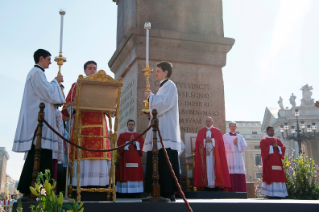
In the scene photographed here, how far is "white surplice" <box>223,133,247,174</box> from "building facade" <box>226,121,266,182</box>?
2248 inches

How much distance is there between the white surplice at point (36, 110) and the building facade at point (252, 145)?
6230 cm

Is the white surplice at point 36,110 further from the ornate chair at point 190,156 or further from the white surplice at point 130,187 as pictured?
the ornate chair at point 190,156

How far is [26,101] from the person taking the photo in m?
5.73

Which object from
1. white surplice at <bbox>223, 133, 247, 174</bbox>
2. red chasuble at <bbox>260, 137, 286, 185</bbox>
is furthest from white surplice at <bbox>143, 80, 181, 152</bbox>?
red chasuble at <bbox>260, 137, 286, 185</bbox>

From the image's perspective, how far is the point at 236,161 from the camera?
32.8 feet

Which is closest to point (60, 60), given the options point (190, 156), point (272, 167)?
point (190, 156)

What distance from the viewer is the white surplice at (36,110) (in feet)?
18.1

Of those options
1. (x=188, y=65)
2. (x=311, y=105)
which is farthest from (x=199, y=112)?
(x=311, y=105)

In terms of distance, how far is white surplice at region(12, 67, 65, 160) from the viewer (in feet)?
18.1

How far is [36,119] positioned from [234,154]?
6.06 metres

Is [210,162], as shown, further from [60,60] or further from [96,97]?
[60,60]

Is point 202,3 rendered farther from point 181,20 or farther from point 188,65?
point 188,65

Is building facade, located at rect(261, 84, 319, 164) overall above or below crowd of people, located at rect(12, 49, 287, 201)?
above

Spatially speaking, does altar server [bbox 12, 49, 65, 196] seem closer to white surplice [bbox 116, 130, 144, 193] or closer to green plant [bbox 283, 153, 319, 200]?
white surplice [bbox 116, 130, 144, 193]
